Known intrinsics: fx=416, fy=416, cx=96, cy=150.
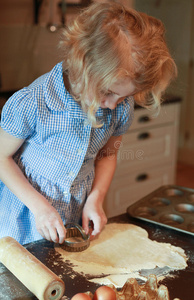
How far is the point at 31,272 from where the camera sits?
0.74 meters

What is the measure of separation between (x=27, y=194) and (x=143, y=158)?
1488 millimetres

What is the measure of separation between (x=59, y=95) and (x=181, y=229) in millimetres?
436

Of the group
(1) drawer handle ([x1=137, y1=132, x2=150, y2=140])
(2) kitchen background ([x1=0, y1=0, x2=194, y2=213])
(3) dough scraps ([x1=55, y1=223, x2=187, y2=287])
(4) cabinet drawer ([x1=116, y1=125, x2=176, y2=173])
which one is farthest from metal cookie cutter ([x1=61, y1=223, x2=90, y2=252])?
(1) drawer handle ([x1=137, y1=132, x2=150, y2=140])

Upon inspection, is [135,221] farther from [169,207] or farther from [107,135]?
[107,135]

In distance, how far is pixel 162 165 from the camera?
8.22 feet

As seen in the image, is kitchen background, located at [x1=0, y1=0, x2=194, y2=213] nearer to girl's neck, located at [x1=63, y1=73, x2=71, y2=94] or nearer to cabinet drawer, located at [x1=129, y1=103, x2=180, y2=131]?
cabinet drawer, located at [x1=129, y1=103, x2=180, y2=131]

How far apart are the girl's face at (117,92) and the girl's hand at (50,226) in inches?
10.7

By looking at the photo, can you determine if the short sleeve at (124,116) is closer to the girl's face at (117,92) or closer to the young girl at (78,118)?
the young girl at (78,118)

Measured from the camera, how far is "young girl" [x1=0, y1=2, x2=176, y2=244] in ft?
2.81

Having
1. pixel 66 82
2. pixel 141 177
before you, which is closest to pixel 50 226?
pixel 66 82

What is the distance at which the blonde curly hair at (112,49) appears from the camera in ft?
2.77

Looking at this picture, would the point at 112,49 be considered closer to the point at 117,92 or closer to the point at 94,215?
the point at 117,92

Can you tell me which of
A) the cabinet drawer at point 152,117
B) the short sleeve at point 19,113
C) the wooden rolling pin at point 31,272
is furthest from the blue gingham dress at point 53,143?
the cabinet drawer at point 152,117

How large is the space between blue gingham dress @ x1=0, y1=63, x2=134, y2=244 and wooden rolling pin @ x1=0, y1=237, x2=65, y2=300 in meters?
0.24
